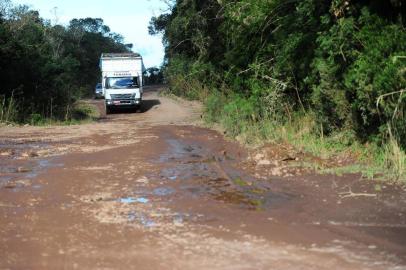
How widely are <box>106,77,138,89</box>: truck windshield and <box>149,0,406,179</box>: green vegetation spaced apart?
54.5ft

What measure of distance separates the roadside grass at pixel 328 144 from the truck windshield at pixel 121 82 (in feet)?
63.7

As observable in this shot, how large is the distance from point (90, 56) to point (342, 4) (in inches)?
2849

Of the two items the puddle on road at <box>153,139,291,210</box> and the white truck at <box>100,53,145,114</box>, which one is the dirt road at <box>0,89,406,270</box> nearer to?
the puddle on road at <box>153,139,291,210</box>

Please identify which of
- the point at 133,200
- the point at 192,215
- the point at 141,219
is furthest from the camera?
the point at 133,200

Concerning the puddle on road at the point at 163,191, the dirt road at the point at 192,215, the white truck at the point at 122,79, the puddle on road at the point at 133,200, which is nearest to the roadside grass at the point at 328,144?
the dirt road at the point at 192,215

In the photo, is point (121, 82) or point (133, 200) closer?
point (133, 200)

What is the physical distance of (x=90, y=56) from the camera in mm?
81062

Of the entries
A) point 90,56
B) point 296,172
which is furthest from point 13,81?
point 90,56

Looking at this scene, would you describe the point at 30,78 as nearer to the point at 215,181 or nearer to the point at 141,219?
the point at 215,181

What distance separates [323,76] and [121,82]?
2594 centimetres

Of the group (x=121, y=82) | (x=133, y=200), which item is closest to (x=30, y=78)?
(x=121, y=82)

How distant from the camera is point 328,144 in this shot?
1224 centimetres

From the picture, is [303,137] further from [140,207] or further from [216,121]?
[216,121]

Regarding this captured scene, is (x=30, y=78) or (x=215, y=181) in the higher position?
(x=30, y=78)
